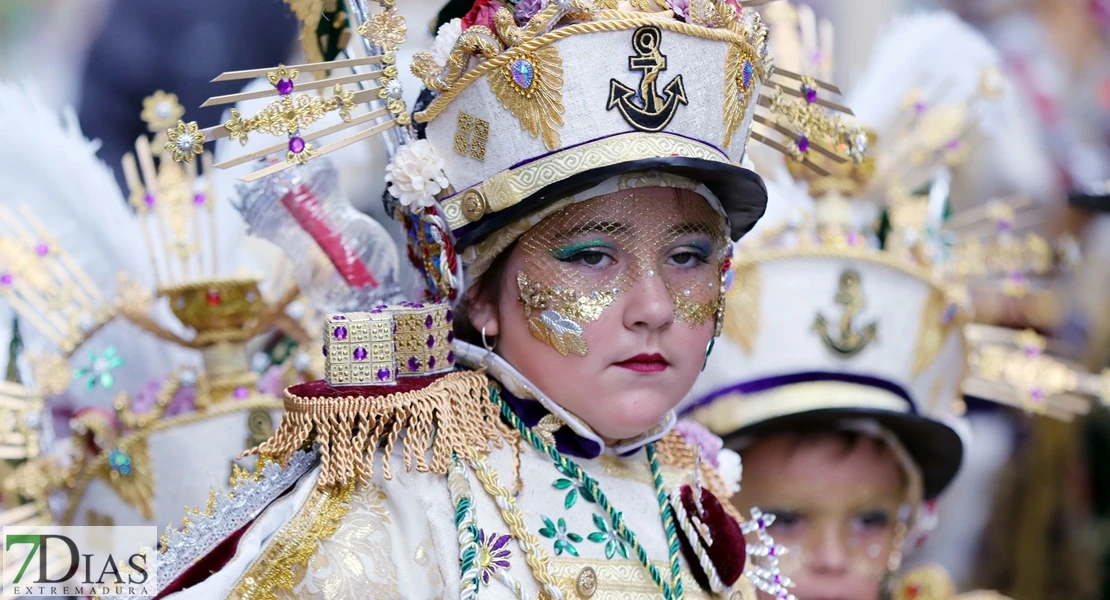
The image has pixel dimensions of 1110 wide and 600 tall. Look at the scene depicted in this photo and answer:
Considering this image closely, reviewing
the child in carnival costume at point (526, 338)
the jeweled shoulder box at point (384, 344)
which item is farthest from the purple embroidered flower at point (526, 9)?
the jeweled shoulder box at point (384, 344)

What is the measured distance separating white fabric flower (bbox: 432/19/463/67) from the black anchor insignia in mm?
285

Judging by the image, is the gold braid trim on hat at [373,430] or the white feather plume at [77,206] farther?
the white feather plume at [77,206]

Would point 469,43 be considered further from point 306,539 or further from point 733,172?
point 306,539

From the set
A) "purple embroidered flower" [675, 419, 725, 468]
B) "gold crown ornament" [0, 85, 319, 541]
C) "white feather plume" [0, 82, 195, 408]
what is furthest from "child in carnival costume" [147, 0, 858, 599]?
"white feather plume" [0, 82, 195, 408]

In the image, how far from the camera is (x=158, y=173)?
329cm

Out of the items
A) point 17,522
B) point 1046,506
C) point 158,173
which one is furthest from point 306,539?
point 1046,506

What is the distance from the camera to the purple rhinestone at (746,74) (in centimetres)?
198

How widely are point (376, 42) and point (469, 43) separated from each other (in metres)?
0.18

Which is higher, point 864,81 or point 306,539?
point 864,81

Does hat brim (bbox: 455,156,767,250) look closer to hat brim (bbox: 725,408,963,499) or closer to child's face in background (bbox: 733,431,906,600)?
hat brim (bbox: 725,408,963,499)

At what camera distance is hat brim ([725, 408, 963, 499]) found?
3.13 m

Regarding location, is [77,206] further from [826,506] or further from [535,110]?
[826,506]

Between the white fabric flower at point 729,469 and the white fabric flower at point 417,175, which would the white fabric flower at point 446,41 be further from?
the white fabric flower at point 729,469

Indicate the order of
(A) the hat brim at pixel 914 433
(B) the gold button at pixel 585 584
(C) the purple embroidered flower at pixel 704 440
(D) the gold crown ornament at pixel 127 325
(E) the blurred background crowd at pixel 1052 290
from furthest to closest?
(E) the blurred background crowd at pixel 1052 290, (A) the hat brim at pixel 914 433, (D) the gold crown ornament at pixel 127 325, (C) the purple embroidered flower at pixel 704 440, (B) the gold button at pixel 585 584
